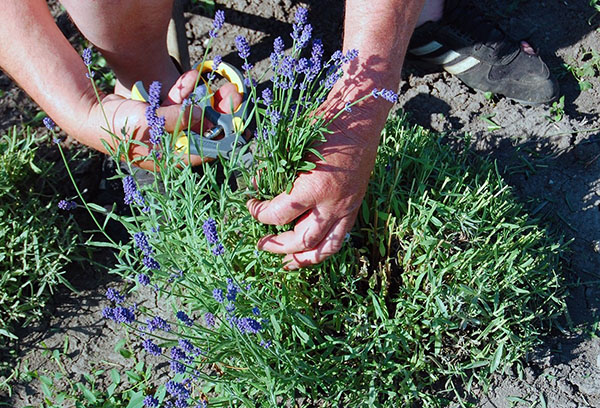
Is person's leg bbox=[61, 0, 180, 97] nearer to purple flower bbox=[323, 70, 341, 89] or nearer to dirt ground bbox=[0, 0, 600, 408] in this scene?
dirt ground bbox=[0, 0, 600, 408]

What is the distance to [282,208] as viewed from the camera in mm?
1562

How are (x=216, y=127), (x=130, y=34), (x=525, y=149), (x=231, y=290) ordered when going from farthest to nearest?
(x=525, y=149), (x=130, y=34), (x=216, y=127), (x=231, y=290)

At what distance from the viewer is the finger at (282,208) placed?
1552 mm

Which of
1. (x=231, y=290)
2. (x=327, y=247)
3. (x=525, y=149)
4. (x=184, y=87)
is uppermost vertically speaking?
(x=184, y=87)

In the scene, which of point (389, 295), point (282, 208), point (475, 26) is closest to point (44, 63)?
point (282, 208)

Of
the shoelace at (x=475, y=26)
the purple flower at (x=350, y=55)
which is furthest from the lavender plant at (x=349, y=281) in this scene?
the shoelace at (x=475, y=26)

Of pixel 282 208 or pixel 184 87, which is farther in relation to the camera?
pixel 184 87

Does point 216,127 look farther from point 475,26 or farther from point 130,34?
point 475,26

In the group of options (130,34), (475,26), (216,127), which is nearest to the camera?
(216,127)

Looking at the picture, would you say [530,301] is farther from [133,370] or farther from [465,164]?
[133,370]

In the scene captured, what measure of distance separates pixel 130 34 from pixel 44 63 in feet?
1.03

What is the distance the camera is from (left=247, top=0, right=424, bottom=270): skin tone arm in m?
1.56

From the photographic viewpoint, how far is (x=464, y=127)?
2.38m

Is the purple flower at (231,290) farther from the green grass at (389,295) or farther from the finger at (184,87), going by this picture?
the finger at (184,87)
